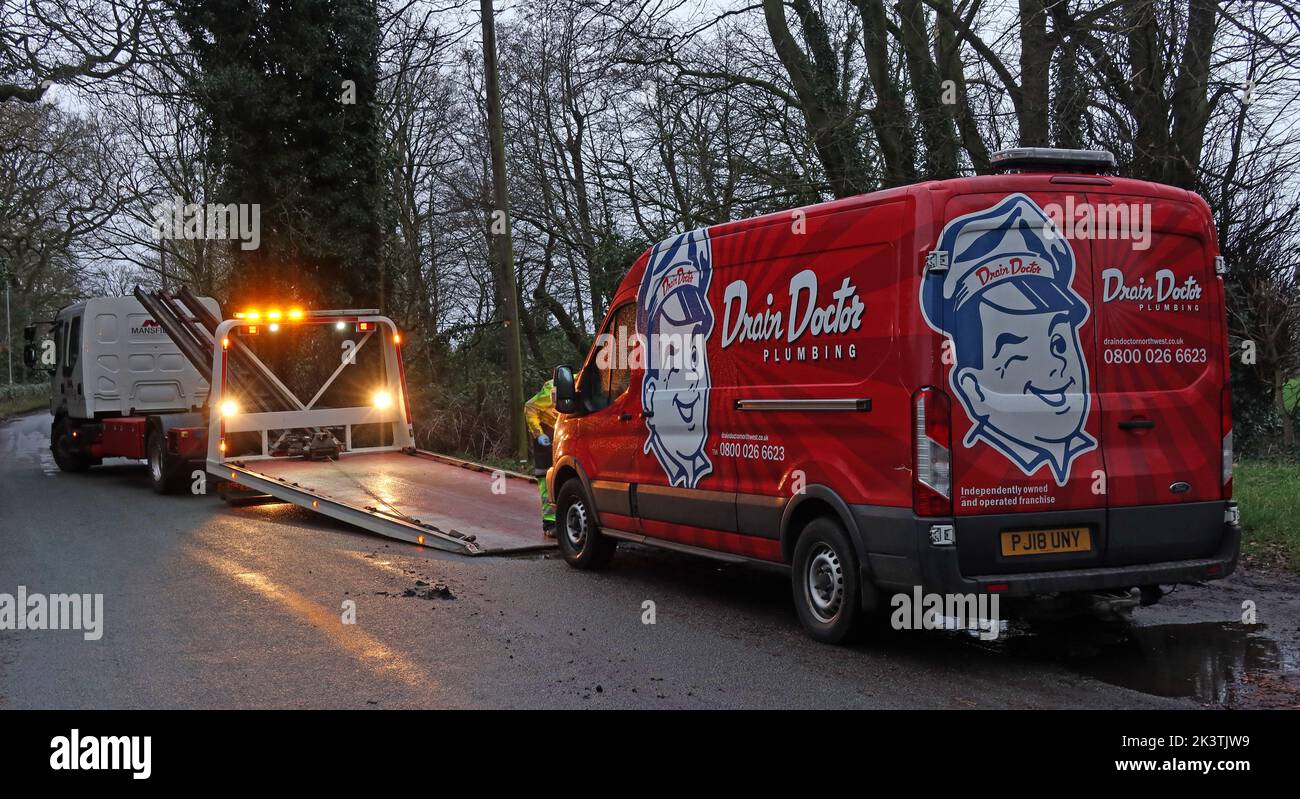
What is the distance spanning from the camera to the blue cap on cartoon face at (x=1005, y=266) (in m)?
6.10

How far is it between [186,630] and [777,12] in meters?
13.5

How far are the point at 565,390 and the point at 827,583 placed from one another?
339 cm

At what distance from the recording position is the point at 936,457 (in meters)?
6.02

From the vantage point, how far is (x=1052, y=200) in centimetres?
630

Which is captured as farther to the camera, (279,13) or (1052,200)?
(279,13)

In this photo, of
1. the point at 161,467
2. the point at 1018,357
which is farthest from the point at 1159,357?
the point at 161,467

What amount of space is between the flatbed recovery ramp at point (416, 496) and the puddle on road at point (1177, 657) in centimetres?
501

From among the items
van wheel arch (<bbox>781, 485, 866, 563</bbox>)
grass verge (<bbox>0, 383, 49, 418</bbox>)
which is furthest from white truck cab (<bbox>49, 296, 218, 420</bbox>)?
grass verge (<bbox>0, 383, 49, 418</bbox>)

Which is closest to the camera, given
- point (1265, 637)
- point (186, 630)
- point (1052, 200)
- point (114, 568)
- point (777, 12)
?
point (1052, 200)

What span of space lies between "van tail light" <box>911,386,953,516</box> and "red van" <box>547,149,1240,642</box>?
0.04ft

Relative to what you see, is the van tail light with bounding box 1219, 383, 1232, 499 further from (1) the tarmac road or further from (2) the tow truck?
(2) the tow truck

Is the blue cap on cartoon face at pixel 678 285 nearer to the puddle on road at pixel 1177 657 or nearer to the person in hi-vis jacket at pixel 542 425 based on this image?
the person in hi-vis jacket at pixel 542 425

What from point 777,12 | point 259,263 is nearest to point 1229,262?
point 777,12
